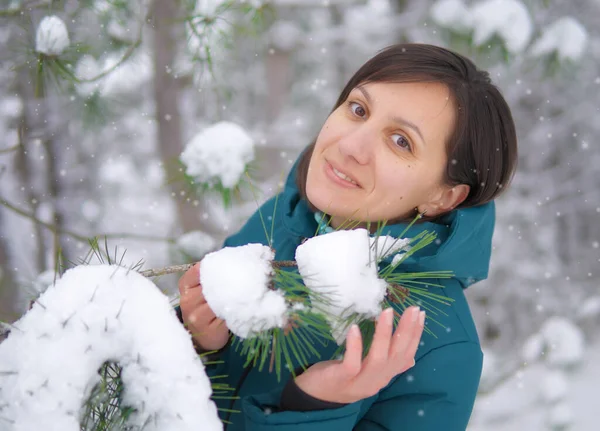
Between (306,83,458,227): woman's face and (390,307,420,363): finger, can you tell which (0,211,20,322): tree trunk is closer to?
(306,83,458,227): woman's face

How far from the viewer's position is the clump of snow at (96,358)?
23.1 inches

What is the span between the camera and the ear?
1252 millimetres

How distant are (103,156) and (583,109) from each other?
16.6 ft

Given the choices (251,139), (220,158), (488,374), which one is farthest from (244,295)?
(488,374)

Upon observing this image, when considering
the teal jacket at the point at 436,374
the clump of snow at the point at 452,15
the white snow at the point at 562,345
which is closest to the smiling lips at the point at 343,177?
the teal jacket at the point at 436,374

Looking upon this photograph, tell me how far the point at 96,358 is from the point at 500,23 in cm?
216

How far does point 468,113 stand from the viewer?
3.87 ft

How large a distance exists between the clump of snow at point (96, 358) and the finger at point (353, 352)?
0.68 ft

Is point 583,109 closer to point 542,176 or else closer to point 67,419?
point 542,176

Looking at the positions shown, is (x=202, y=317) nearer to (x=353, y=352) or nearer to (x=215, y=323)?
(x=215, y=323)

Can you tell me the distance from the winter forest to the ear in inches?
17.5


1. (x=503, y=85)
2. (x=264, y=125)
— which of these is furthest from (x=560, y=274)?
(x=264, y=125)

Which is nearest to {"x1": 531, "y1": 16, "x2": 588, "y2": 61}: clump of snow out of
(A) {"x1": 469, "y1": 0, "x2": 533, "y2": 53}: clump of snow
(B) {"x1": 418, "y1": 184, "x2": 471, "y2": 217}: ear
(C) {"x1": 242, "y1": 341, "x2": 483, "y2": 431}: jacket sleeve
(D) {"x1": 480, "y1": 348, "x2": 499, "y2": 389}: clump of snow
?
(A) {"x1": 469, "y1": 0, "x2": 533, "y2": 53}: clump of snow

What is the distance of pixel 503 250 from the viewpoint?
508 centimetres
